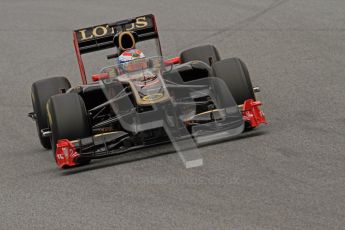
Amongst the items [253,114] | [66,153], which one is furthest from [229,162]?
[66,153]

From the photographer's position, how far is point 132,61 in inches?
517

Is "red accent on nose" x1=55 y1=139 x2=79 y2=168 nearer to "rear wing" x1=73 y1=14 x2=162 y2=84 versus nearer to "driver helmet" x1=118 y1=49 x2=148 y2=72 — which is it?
"driver helmet" x1=118 y1=49 x2=148 y2=72

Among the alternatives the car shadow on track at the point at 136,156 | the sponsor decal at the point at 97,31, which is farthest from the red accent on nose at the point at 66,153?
the sponsor decal at the point at 97,31

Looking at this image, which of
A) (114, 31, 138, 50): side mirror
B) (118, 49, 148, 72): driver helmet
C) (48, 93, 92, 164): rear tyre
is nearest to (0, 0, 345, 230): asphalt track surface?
(48, 93, 92, 164): rear tyre

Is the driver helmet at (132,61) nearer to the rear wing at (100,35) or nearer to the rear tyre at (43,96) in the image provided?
the rear wing at (100,35)

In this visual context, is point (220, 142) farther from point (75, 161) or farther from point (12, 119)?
point (12, 119)

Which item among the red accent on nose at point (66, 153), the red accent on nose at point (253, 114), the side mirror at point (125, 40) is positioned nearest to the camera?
the red accent on nose at point (66, 153)

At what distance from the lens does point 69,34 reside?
20766mm

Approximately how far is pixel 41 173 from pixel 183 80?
7.44 ft

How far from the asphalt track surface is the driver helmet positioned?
49.4 inches

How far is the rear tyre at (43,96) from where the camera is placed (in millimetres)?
13219

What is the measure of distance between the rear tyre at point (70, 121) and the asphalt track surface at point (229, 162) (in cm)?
39

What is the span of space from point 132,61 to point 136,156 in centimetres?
152

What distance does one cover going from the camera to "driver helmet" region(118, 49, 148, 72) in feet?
42.9
